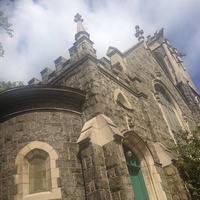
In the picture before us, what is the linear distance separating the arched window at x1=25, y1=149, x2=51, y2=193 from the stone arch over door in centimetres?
298

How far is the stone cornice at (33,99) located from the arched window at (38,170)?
56.2 inches

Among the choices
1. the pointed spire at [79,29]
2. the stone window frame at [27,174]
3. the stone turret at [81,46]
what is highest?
the pointed spire at [79,29]

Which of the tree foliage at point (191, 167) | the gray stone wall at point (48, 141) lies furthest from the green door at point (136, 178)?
the gray stone wall at point (48, 141)

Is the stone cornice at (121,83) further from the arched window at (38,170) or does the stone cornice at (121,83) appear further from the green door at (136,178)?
the arched window at (38,170)

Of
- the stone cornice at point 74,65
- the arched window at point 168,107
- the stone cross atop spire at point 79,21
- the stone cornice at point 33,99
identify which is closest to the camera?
the stone cornice at point 33,99

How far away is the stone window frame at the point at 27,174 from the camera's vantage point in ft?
20.2

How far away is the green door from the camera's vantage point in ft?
26.8

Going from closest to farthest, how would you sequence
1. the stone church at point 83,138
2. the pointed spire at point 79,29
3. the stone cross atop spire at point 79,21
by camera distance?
the stone church at point 83,138 < the pointed spire at point 79,29 < the stone cross atop spire at point 79,21

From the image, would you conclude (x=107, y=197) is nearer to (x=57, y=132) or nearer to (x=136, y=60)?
(x=57, y=132)

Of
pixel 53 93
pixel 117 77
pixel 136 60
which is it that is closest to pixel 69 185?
pixel 53 93

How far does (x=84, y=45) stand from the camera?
9.41 m

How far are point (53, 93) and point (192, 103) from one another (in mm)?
14451

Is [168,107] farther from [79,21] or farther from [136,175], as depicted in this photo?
[79,21]

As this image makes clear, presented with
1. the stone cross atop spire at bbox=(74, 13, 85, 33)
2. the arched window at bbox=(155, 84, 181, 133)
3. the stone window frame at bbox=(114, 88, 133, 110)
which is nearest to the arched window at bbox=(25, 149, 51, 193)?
the stone window frame at bbox=(114, 88, 133, 110)
